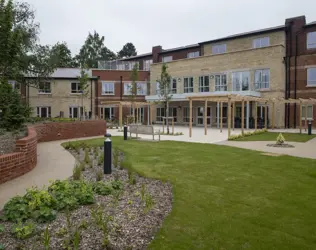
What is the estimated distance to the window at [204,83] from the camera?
3225 centimetres

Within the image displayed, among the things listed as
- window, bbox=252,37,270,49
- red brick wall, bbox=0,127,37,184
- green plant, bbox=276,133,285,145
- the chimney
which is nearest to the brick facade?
red brick wall, bbox=0,127,37,184

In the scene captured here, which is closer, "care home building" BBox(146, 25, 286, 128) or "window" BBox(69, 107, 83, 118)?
"care home building" BBox(146, 25, 286, 128)

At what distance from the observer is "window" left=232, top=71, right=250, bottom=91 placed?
1142 inches

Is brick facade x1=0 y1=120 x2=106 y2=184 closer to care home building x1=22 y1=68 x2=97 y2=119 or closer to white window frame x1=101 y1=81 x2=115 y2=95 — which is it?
care home building x1=22 y1=68 x2=97 y2=119

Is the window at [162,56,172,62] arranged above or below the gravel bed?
above

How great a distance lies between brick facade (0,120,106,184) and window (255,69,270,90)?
1627cm

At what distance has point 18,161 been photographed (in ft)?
23.1

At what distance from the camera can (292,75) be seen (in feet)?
90.1

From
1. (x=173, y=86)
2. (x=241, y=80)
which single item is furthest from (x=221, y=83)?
(x=173, y=86)

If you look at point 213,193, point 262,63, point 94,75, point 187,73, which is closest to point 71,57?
point 94,75

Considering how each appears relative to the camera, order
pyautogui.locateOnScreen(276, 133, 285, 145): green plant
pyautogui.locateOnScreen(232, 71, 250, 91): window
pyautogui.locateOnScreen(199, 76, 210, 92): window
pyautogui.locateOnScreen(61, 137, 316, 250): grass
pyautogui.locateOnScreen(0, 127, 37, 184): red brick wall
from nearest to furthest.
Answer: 1. pyautogui.locateOnScreen(61, 137, 316, 250): grass
2. pyautogui.locateOnScreen(0, 127, 37, 184): red brick wall
3. pyautogui.locateOnScreen(276, 133, 285, 145): green plant
4. pyautogui.locateOnScreen(232, 71, 250, 91): window
5. pyautogui.locateOnScreen(199, 76, 210, 92): window

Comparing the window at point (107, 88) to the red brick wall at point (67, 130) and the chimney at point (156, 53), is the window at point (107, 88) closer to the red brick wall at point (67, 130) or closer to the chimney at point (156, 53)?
the chimney at point (156, 53)

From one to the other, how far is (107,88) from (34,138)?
30.9m

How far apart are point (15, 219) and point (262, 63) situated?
89.8 feet
